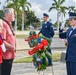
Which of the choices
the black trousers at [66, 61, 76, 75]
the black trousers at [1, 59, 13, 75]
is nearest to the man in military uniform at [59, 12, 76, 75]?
the black trousers at [66, 61, 76, 75]

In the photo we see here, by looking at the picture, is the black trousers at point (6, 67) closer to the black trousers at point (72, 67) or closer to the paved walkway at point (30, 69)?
the black trousers at point (72, 67)

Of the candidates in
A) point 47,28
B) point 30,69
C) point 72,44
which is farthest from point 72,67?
point 47,28

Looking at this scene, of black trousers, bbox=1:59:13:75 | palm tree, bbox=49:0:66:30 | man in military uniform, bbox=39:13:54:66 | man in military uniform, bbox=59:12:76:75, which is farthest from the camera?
palm tree, bbox=49:0:66:30

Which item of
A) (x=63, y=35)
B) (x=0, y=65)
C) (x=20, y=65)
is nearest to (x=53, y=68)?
(x=20, y=65)

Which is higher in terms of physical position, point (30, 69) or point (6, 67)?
point (6, 67)

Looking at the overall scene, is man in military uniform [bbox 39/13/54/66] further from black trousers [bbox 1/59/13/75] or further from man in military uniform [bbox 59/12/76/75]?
black trousers [bbox 1/59/13/75]

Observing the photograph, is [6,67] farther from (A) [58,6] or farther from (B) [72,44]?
(A) [58,6]

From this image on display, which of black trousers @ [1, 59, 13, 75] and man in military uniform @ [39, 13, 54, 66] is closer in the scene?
black trousers @ [1, 59, 13, 75]

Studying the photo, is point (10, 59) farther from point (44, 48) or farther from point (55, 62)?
point (55, 62)

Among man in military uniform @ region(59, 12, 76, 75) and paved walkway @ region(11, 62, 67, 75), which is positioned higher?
man in military uniform @ region(59, 12, 76, 75)

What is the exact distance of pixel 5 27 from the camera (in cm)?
515

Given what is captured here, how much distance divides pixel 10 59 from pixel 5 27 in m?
0.56

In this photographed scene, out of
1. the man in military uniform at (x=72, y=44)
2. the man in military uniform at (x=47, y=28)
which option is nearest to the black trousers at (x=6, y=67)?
the man in military uniform at (x=72, y=44)

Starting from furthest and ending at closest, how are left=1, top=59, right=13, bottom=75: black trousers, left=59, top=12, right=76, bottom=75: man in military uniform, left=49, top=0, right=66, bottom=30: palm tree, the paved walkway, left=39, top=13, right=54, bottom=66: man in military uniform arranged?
left=49, top=0, right=66, bottom=30: palm tree, left=39, top=13, right=54, bottom=66: man in military uniform, the paved walkway, left=59, top=12, right=76, bottom=75: man in military uniform, left=1, top=59, right=13, bottom=75: black trousers
